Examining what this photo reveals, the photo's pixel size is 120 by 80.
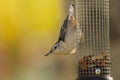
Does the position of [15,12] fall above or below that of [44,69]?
above

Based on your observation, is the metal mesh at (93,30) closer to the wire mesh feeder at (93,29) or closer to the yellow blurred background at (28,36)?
the wire mesh feeder at (93,29)

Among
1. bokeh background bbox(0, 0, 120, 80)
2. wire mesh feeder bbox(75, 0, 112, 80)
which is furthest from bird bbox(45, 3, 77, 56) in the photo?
bokeh background bbox(0, 0, 120, 80)

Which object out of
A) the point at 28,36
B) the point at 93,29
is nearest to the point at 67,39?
the point at 93,29

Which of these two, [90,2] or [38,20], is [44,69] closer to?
[38,20]

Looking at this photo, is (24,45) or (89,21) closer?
(89,21)

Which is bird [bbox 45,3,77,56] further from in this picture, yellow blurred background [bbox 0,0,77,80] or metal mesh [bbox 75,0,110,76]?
yellow blurred background [bbox 0,0,77,80]

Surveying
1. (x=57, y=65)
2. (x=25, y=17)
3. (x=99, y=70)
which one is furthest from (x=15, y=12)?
(x=99, y=70)

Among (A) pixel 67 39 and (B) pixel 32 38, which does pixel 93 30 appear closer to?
(A) pixel 67 39
